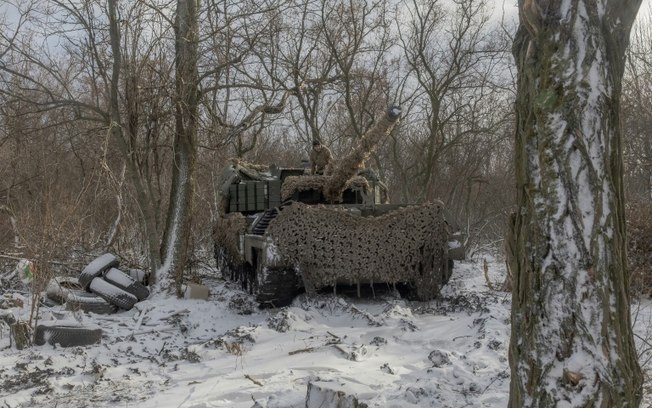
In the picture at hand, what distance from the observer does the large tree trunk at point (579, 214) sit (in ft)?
7.54

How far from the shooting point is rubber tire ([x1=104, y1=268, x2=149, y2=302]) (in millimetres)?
9327

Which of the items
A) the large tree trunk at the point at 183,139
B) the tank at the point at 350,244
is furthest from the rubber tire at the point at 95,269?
the tank at the point at 350,244

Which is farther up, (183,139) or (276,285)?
(183,139)

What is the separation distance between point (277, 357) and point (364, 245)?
2912 millimetres

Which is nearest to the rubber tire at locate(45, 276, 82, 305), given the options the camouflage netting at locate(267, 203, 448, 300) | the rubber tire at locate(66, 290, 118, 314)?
→ the rubber tire at locate(66, 290, 118, 314)

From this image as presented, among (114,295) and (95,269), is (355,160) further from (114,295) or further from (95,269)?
(95,269)

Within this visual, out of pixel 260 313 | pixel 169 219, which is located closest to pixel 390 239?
pixel 260 313

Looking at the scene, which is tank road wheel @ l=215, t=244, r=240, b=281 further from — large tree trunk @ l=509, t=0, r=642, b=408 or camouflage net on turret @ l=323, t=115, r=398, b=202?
large tree trunk @ l=509, t=0, r=642, b=408

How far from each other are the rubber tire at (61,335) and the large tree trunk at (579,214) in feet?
17.2

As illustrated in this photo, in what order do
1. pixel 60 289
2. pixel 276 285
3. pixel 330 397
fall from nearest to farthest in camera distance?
pixel 330 397, pixel 276 285, pixel 60 289

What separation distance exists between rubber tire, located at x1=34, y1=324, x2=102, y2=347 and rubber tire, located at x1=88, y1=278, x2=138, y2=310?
233cm

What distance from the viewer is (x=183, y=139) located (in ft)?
32.4

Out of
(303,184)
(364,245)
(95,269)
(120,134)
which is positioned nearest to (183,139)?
(120,134)

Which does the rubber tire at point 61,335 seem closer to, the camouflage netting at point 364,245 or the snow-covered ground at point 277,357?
the snow-covered ground at point 277,357
